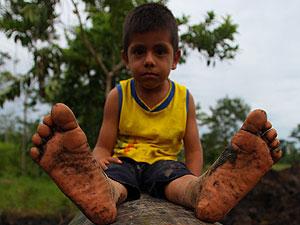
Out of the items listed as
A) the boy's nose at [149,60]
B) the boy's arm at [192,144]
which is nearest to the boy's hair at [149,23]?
the boy's nose at [149,60]

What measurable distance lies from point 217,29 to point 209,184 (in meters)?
5.79

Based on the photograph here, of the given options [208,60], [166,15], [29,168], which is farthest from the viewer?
[29,168]

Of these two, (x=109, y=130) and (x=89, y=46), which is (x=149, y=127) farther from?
(x=89, y=46)

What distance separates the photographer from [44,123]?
4.26 feet

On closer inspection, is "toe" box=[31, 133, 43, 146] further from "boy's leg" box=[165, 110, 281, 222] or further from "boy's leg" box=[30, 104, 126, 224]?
"boy's leg" box=[165, 110, 281, 222]

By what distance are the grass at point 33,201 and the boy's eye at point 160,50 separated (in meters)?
4.08

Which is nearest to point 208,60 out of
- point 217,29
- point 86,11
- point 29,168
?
point 217,29

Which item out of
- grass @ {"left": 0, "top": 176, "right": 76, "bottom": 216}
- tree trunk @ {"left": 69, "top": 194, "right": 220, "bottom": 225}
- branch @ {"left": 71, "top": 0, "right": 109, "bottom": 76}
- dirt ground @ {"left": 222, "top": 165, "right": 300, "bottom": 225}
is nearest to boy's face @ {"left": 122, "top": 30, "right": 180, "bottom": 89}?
tree trunk @ {"left": 69, "top": 194, "right": 220, "bottom": 225}

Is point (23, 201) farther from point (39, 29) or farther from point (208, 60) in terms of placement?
point (208, 60)

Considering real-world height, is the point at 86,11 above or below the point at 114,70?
above

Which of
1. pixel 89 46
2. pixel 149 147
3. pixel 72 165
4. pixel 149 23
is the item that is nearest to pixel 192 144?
pixel 149 147

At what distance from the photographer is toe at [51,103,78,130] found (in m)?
1.26

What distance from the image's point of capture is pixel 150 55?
1852 mm

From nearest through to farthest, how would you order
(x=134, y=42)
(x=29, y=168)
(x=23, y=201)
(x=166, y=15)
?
(x=134, y=42) → (x=166, y=15) → (x=23, y=201) → (x=29, y=168)
